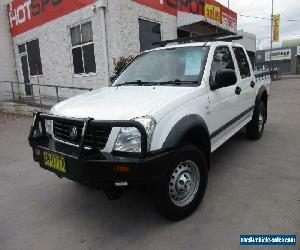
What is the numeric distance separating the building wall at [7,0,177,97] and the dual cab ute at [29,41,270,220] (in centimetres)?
536

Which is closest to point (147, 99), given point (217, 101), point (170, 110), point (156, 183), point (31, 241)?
point (170, 110)

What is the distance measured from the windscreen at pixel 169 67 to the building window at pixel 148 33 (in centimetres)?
622

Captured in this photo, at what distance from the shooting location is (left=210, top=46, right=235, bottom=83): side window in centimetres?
396

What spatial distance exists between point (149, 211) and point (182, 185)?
58 cm

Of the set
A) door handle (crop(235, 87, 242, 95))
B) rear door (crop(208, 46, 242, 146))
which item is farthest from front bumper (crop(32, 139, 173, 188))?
door handle (crop(235, 87, 242, 95))

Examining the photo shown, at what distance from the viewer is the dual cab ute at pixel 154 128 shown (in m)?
2.73

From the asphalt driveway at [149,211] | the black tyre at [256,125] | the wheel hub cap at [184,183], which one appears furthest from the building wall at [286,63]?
the wheel hub cap at [184,183]

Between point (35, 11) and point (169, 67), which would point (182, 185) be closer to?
point (169, 67)

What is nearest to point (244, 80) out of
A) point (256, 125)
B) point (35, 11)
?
point (256, 125)

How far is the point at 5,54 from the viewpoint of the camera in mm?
14961

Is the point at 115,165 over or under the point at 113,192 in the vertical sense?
over

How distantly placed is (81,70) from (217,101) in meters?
8.36

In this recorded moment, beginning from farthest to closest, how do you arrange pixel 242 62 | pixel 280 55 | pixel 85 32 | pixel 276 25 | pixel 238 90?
pixel 280 55, pixel 276 25, pixel 85 32, pixel 242 62, pixel 238 90

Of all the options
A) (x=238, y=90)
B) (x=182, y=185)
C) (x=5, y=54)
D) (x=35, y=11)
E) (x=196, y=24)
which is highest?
(x=35, y=11)
